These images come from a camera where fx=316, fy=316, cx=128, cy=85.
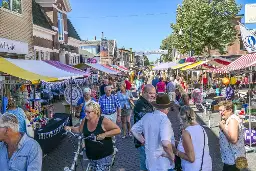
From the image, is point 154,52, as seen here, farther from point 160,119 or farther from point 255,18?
point 160,119

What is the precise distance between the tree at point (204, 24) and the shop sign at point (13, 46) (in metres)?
20.6

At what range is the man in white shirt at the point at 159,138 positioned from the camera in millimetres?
3744

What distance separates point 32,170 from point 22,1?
528 inches

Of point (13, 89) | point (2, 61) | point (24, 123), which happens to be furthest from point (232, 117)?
point (13, 89)

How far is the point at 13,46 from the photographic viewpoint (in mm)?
13633

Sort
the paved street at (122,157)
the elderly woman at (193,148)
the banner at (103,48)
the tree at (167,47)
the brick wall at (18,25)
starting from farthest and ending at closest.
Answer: the tree at (167,47) < the banner at (103,48) < the brick wall at (18,25) < the paved street at (122,157) < the elderly woman at (193,148)

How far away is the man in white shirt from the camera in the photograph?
12.3 ft

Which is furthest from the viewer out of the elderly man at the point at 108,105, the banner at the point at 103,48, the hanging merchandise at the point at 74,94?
the banner at the point at 103,48

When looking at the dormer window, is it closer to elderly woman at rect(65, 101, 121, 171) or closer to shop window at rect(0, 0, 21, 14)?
shop window at rect(0, 0, 21, 14)

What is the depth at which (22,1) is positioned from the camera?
14.8 m

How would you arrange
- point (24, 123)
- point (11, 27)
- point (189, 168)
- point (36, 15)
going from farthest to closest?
point (36, 15) → point (11, 27) → point (24, 123) → point (189, 168)

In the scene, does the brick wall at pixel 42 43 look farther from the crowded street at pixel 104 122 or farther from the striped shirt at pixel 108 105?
the striped shirt at pixel 108 105

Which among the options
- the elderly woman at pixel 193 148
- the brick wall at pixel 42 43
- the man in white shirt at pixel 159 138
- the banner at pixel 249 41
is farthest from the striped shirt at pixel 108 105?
the brick wall at pixel 42 43

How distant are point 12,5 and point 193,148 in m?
12.4
